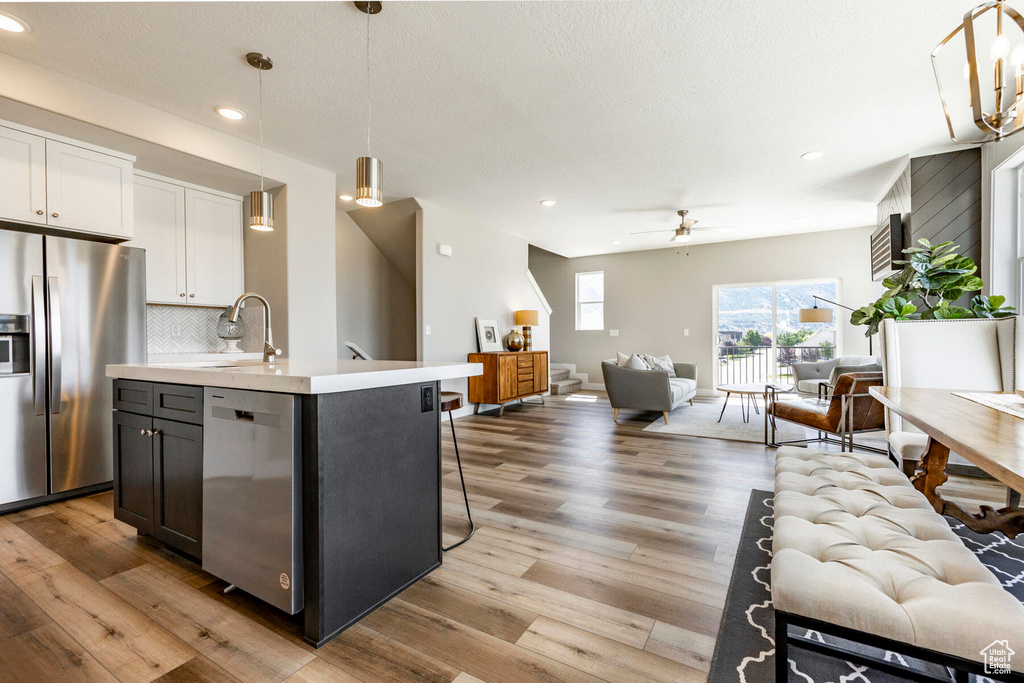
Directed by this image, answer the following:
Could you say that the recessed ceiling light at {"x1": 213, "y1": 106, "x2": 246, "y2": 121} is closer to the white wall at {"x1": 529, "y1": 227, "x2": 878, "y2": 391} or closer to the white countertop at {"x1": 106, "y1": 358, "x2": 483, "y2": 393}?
the white countertop at {"x1": 106, "y1": 358, "x2": 483, "y2": 393}

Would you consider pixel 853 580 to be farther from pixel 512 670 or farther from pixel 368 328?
pixel 368 328

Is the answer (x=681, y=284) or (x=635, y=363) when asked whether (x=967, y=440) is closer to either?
(x=635, y=363)

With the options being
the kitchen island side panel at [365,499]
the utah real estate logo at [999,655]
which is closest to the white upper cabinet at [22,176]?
the kitchen island side panel at [365,499]

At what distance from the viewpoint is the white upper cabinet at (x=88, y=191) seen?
2887mm

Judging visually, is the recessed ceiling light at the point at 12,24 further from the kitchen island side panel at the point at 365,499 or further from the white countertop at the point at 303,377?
the kitchen island side panel at the point at 365,499

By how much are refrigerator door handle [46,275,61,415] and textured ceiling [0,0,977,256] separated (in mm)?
1274

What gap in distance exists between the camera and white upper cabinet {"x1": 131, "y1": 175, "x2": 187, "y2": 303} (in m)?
3.53

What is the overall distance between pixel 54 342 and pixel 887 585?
13.4 feet

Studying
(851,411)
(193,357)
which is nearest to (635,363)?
(851,411)

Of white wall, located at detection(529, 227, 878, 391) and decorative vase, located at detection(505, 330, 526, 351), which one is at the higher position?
white wall, located at detection(529, 227, 878, 391)

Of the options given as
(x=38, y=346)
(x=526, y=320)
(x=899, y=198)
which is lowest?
(x=38, y=346)

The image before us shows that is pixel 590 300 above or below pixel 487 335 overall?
above

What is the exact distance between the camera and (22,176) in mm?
2750

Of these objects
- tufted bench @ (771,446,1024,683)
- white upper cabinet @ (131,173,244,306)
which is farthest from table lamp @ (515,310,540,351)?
tufted bench @ (771,446,1024,683)
